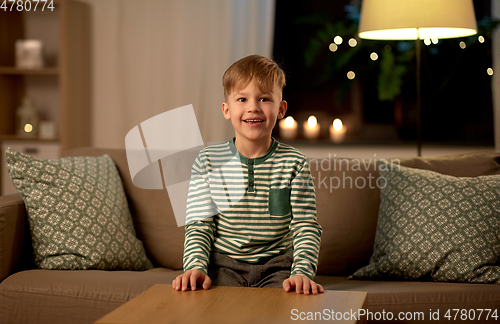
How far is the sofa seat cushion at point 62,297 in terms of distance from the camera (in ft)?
4.79

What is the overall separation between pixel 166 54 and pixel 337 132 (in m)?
1.27

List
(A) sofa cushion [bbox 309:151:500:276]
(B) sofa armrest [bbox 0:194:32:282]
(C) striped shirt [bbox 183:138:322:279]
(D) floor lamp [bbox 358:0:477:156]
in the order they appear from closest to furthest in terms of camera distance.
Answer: (C) striped shirt [bbox 183:138:322:279]
(B) sofa armrest [bbox 0:194:32:282]
(A) sofa cushion [bbox 309:151:500:276]
(D) floor lamp [bbox 358:0:477:156]

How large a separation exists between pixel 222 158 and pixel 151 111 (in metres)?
2.16

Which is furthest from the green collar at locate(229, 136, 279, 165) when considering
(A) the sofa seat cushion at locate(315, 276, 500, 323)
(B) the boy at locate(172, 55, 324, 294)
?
(A) the sofa seat cushion at locate(315, 276, 500, 323)

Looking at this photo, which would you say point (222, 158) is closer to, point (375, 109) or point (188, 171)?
point (188, 171)

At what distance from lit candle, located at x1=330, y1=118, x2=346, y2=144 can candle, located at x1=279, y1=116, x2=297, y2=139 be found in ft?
0.85

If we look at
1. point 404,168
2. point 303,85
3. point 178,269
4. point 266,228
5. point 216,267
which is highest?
point 303,85

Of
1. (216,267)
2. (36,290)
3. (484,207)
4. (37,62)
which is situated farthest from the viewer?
(37,62)

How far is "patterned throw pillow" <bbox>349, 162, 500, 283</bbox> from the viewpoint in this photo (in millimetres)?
1556

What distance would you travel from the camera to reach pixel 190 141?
138 inches

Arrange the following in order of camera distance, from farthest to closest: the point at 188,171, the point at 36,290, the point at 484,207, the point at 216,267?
the point at 188,171
the point at 484,207
the point at 36,290
the point at 216,267

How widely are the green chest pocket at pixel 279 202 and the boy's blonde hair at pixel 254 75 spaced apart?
0.27m

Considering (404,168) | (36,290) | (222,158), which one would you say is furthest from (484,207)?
(36,290)

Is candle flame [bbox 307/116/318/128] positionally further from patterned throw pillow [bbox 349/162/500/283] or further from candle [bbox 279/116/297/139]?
patterned throw pillow [bbox 349/162/500/283]
